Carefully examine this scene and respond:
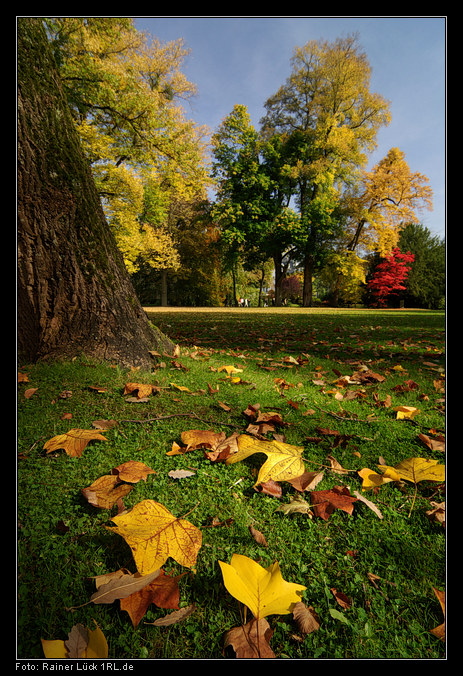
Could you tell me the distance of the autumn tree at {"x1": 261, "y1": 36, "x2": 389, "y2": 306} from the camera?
22453 mm

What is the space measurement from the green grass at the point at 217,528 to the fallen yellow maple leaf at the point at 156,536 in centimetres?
5

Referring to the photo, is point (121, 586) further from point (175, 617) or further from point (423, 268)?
point (423, 268)

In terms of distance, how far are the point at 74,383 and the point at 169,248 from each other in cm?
2437

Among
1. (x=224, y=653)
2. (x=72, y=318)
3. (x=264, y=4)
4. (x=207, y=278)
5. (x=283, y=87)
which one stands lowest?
(x=224, y=653)

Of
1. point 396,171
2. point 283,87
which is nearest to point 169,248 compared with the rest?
point 283,87

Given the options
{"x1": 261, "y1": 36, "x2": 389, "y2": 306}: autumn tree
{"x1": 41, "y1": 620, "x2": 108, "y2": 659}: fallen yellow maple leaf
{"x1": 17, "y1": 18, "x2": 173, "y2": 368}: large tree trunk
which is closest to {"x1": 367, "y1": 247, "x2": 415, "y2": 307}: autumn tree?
{"x1": 261, "y1": 36, "x2": 389, "y2": 306}: autumn tree

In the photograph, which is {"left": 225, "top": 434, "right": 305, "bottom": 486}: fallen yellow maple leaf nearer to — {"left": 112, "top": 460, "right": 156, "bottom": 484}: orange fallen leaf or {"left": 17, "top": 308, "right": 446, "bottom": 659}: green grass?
{"left": 17, "top": 308, "right": 446, "bottom": 659}: green grass

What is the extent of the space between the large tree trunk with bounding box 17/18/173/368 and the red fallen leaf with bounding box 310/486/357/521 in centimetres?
194

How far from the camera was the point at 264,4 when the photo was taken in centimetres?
159

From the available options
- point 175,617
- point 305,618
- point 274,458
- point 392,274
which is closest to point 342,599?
point 305,618

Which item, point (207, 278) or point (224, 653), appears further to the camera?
point (207, 278)

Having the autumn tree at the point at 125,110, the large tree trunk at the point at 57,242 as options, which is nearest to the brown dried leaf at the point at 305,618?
the large tree trunk at the point at 57,242

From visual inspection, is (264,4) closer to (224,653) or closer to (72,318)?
(72,318)

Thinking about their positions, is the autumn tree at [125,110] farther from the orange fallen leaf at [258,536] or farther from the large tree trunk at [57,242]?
the orange fallen leaf at [258,536]
